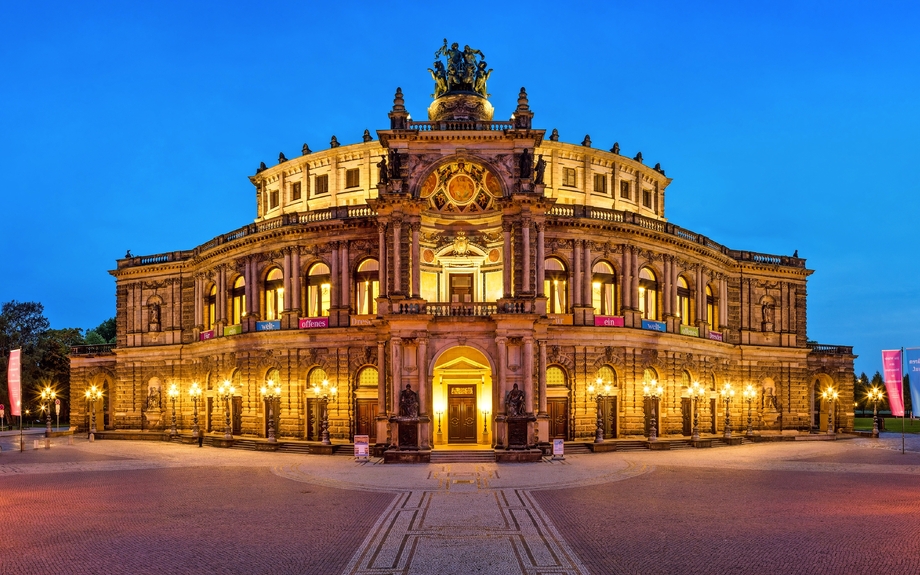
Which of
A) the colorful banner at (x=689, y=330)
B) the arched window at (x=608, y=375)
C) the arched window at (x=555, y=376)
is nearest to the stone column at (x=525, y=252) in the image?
the arched window at (x=555, y=376)

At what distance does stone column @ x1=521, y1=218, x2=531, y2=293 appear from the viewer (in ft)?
153

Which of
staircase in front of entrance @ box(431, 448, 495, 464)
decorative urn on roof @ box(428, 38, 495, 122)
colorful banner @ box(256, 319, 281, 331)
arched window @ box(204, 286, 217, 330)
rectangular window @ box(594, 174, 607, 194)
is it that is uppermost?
decorative urn on roof @ box(428, 38, 495, 122)

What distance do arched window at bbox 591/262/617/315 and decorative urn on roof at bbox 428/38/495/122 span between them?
46.5 feet

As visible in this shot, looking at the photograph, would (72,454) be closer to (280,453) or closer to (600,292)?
(280,453)

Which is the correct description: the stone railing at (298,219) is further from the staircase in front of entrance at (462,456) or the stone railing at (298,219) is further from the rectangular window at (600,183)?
the rectangular window at (600,183)

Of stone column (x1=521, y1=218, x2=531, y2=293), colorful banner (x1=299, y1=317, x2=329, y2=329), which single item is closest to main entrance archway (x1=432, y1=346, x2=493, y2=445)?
stone column (x1=521, y1=218, x2=531, y2=293)

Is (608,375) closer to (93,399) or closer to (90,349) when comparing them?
(93,399)

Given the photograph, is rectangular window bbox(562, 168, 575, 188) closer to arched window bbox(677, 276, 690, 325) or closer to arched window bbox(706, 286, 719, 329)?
arched window bbox(677, 276, 690, 325)

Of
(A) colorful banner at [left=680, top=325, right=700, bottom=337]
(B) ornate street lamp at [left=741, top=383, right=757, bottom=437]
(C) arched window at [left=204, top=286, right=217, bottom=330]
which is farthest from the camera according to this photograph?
(C) arched window at [left=204, top=286, right=217, bottom=330]

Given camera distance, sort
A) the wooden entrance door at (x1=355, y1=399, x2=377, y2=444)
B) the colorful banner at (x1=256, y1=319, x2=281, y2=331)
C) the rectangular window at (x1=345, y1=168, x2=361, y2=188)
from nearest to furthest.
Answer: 1. the wooden entrance door at (x1=355, y1=399, x2=377, y2=444)
2. the colorful banner at (x1=256, y1=319, x2=281, y2=331)
3. the rectangular window at (x1=345, y1=168, x2=361, y2=188)

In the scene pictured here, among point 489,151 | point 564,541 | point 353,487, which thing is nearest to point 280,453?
point 353,487

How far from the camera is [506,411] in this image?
45.0m

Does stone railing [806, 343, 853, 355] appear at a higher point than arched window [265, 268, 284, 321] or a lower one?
lower

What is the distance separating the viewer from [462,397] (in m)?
50.3
